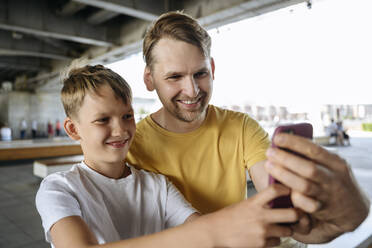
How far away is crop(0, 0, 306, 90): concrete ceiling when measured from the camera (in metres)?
7.16

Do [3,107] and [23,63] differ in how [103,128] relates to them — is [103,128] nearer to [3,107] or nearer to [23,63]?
[23,63]

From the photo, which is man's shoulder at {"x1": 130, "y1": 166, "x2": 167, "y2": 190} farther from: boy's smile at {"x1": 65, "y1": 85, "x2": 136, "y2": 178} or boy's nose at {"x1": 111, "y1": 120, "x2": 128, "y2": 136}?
boy's nose at {"x1": 111, "y1": 120, "x2": 128, "y2": 136}

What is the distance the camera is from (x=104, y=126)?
1378 millimetres

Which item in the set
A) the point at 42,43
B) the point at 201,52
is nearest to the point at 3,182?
the point at 201,52

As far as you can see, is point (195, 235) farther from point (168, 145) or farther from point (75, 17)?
point (75, 17)

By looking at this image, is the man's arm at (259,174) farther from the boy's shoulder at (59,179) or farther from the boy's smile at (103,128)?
Answer: the boy's shoulder at (59,179)

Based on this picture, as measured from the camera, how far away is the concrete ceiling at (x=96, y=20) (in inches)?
282

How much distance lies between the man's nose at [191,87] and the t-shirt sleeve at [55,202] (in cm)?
84

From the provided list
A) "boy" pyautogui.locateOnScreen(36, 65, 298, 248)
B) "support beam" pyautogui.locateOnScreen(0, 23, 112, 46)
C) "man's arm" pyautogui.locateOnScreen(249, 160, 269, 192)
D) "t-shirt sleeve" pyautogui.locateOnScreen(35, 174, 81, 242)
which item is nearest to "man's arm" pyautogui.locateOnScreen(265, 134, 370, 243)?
"man's arm" pyautogui.locateOnScreen(249, 160, 269, 192)

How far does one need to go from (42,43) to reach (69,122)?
47.6 ft

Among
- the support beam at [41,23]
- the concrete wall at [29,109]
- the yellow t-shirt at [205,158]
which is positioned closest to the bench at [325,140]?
the support beam at [41,23]

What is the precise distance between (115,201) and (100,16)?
955 centimetres

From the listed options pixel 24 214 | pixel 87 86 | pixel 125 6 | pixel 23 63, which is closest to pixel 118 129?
pixel 87 86

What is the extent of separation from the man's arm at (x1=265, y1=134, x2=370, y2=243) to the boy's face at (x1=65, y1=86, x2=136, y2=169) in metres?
0.88
